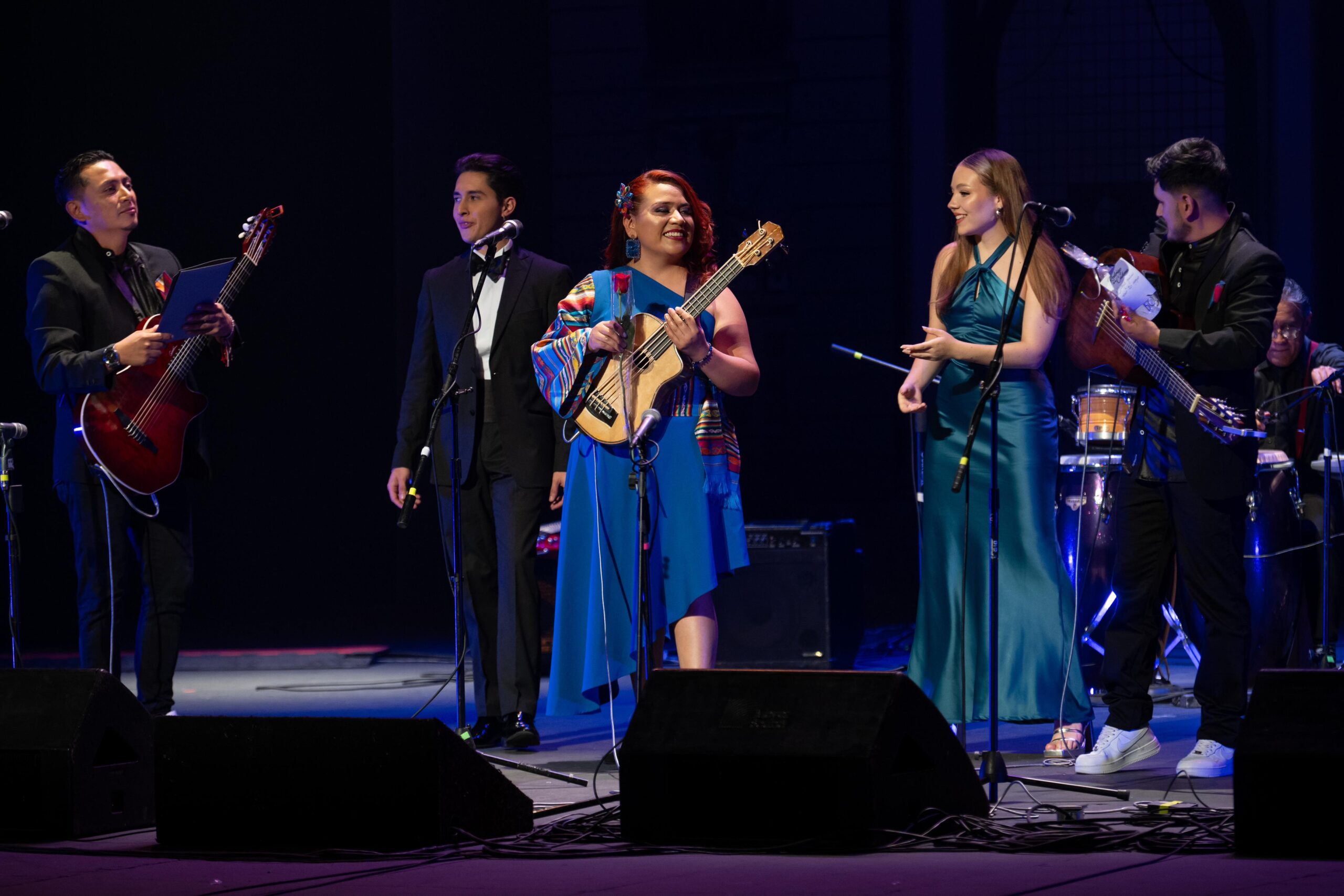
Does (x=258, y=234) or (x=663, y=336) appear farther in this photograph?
(x=258, y=234)

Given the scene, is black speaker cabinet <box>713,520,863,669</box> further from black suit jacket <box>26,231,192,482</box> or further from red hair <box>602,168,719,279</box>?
black suit jacket <box>26,231,192,482</box>

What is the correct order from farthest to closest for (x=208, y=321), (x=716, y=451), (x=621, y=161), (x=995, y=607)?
(x=621, y=161) → (x=208, y=321) → (x=716, y=451) → (x=995, y=607)

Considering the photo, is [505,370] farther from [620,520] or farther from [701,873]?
[701,873]

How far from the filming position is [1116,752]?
470cm

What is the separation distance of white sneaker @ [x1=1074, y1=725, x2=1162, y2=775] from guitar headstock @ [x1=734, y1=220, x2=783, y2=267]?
1692 mm

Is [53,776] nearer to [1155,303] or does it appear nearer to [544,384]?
[544,384]

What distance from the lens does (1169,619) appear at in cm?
654

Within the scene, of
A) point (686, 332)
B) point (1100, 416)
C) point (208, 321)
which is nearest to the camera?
point (686, 332)

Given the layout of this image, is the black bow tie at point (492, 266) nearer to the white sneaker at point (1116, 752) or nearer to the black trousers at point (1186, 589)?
the black trousers at point (1186, 589)

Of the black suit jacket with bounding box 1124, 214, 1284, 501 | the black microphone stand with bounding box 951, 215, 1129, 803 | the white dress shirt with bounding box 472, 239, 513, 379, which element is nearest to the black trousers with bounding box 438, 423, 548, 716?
the white dress shirt with bounding box 472, 239, 513, 379

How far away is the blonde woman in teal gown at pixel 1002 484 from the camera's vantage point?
500 cm

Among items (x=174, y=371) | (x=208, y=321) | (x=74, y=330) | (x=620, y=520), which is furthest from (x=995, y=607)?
Result: (x=74, y=330)

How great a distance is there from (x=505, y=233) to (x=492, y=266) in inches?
15.6

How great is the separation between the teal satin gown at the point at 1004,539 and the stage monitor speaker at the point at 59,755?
2482mm
